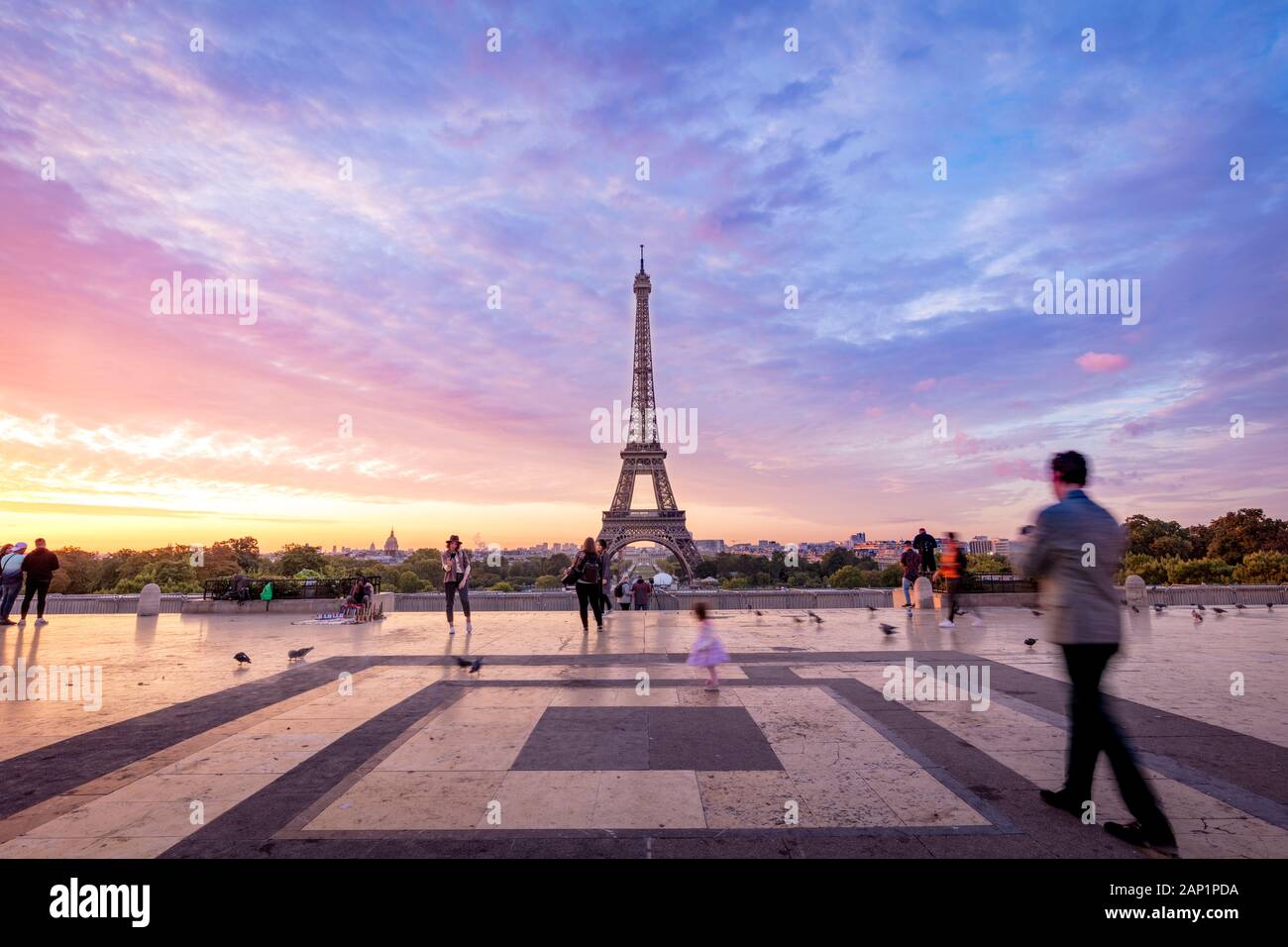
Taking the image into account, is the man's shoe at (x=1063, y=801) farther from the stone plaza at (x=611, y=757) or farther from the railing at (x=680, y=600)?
the railing at (x=680, y=600)

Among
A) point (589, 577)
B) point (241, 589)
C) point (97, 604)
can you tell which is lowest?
point (97, 604)

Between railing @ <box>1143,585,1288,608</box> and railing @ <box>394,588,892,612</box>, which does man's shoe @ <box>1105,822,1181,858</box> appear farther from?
railing @ <box>1143,585,1288,608</box>

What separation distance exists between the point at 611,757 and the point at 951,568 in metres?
11.5

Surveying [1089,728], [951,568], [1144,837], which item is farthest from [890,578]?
[1144,837]

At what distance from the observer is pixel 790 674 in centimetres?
894

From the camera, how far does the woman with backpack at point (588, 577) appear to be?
13.1 m

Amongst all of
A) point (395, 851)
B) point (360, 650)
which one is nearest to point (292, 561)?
point (360, 650)

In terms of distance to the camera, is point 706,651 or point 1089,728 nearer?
point 1089,728

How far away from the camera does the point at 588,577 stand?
13.4 metres

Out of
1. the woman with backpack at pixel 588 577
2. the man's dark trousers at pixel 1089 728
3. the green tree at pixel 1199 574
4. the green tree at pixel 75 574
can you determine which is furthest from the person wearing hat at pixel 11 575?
the green tree at pixel 75 574

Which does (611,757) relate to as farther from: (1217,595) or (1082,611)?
(1217,595)

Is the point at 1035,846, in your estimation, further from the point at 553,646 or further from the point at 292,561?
the point at 292,561
